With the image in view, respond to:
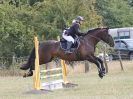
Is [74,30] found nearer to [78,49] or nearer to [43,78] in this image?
[78,49]

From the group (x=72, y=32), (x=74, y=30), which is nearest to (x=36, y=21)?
(x=72, y=32)

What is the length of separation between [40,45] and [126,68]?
13.8 m

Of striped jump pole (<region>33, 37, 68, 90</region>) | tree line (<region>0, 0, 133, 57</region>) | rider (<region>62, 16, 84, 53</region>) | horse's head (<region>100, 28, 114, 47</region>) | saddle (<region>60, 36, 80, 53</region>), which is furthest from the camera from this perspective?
tree line (<region>0, 0, 133, 57</region>)

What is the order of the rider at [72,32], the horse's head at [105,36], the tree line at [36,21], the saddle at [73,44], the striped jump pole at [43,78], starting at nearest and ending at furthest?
the striped jump pole at [43,78]
the rider at [72,32]
the saddle at [73,44]
the horse's head at [105,36]
the tree line at [36,21]

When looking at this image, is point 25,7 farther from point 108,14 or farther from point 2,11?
point 108,14

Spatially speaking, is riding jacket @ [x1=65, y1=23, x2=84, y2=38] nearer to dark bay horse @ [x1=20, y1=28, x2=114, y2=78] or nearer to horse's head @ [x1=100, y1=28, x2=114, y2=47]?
dark bay horse @ [x1=20, y1=28, x2=114, y2=78]

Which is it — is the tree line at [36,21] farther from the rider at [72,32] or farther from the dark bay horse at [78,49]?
the rider at [72,32]

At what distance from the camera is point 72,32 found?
1866cm

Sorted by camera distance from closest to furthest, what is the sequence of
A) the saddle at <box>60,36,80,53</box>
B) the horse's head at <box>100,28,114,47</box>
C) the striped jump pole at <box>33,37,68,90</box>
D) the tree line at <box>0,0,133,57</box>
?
the striped jump pole at <box>33,37,68,90</box>
the saddle at <box>60,36,80,53</box>
the horse's head at <box>100,28,114,47</box>
the tree line at <box>0,0,133,57</box>

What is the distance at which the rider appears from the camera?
18.3m

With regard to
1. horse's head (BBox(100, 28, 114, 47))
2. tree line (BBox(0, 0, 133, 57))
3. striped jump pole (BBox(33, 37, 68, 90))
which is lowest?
striped jump pole (BBox(33, 37, 68, 90))

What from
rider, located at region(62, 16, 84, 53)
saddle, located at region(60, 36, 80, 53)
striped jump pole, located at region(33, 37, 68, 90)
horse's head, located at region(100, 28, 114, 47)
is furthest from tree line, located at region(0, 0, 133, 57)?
rider, located at region(62, 16, 84, 53)

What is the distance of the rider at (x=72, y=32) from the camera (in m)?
18.3

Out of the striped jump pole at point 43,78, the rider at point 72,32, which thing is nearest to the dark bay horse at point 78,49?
the rider at point 72,32
